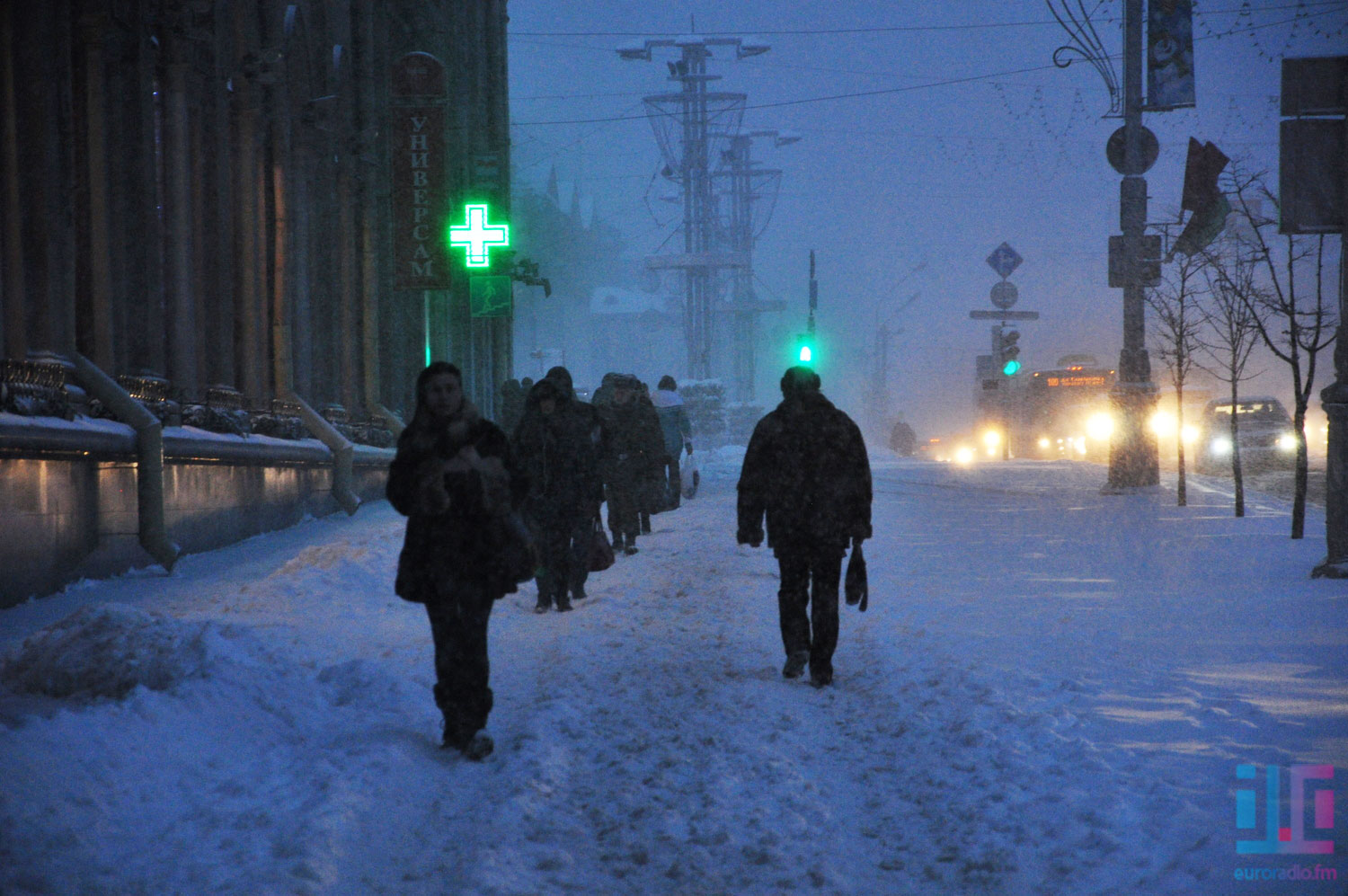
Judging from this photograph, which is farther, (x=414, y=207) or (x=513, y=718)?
(x=414, y=207)

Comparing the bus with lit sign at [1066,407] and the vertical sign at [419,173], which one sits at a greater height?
the vertical sign at [419,173]

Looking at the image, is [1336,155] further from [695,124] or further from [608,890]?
[695,124]

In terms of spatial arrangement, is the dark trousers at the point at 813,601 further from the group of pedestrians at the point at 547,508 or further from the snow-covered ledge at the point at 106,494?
the snow-covered ledge at the point at 106,494

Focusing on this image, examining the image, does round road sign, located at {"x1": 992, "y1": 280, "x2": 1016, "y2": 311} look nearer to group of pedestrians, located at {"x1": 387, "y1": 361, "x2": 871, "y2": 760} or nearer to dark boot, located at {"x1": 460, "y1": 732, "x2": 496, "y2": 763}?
group of pedestrians, located at {"x1": 387, "y1": 361, "x2": 871, "y2": 760}

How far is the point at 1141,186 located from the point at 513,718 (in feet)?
57.9

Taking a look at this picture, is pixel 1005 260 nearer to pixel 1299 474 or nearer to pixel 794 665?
pixel 1299 474

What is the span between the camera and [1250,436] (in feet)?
98.8

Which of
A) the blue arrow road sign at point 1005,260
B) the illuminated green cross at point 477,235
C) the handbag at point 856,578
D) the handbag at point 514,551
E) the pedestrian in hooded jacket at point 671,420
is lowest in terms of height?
the handbag at point 856,578

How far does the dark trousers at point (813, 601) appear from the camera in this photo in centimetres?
670

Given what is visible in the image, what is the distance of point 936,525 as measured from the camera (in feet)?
54.8

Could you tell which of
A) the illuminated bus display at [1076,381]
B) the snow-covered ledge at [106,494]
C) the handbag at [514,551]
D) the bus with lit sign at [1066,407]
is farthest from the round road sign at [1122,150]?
the illuminated bus display at [1076,381]

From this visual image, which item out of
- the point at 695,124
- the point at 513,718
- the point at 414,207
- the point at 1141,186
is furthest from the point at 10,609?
the point at 695,124

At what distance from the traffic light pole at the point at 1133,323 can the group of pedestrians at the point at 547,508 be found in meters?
12.1

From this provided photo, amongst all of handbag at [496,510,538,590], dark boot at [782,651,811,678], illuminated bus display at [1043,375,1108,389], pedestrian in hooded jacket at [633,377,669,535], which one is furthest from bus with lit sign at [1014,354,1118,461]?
handbag at [496,510,538,590]
